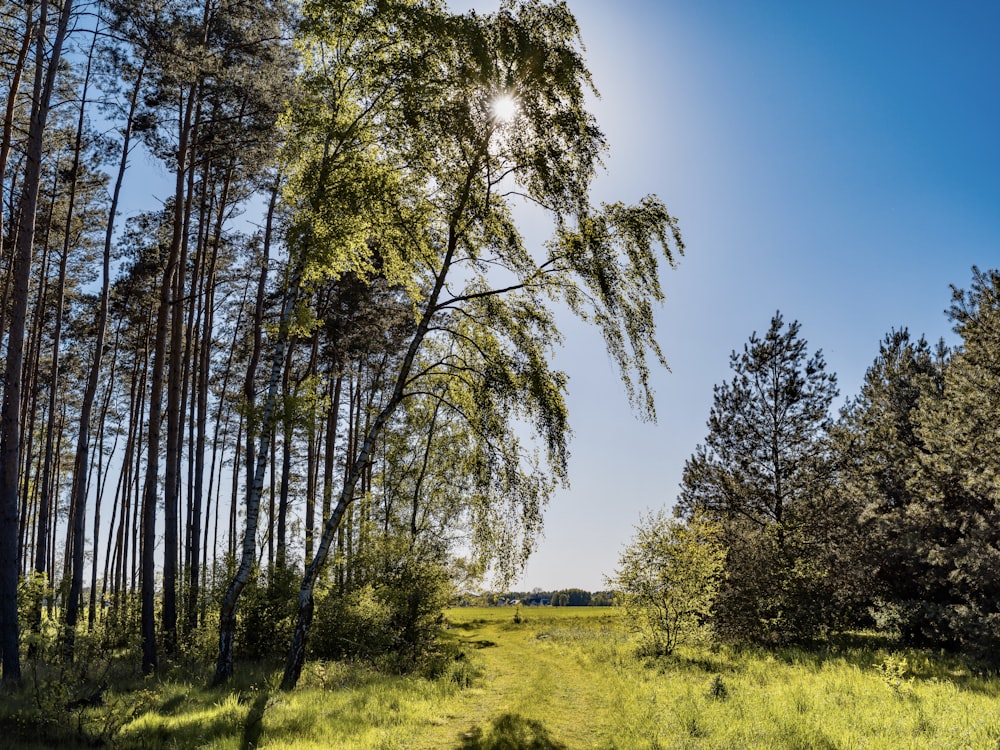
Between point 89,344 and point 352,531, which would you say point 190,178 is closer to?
point 352,531

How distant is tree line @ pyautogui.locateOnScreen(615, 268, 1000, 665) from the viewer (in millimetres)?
16594

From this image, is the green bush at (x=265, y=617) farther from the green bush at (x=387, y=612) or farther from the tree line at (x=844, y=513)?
the tree line at (x=844, y=513)

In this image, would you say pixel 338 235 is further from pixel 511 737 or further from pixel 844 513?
pixel 844 513

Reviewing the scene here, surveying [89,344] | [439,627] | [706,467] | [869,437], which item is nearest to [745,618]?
[706,467]

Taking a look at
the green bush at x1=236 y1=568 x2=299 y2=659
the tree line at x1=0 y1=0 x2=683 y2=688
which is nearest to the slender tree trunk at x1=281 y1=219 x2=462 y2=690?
the tree line at x1=0 y1=0 x2=683 y2=688

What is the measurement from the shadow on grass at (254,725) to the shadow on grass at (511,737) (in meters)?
2.70

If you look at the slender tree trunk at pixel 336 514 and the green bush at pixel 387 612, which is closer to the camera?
the slender tree trunk at pixel 336 514

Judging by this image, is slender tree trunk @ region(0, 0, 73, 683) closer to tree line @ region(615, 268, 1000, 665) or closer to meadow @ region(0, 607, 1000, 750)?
meadow @ region(0, 607, 1000, 750)

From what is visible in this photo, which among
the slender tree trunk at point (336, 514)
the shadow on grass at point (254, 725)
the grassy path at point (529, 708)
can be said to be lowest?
the grassy path at point (529, 708)

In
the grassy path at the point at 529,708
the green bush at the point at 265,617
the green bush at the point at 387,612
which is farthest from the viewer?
the green bush at the point at 265,617

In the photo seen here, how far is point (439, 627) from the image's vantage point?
16.8 m

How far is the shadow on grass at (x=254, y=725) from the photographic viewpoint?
706 centimetres

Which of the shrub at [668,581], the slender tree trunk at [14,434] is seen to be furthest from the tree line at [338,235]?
the shrub at [668,581]

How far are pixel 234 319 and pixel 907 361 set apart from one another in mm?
28735
